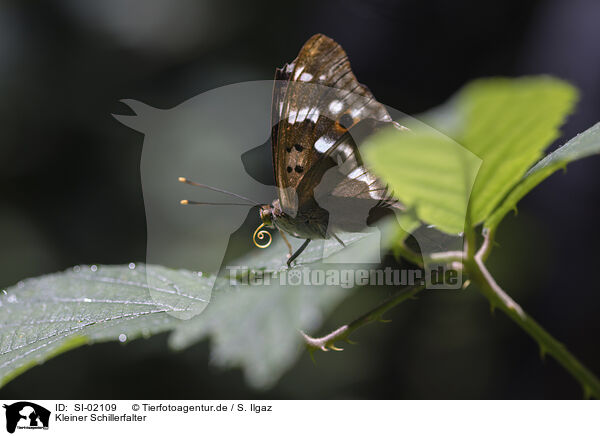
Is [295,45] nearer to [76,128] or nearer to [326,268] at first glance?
[76,128]

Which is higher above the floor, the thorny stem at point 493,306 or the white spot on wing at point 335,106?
the white spot on wing at point 335,106

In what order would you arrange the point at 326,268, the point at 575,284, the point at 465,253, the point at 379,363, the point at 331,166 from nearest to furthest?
the point at 465,253, the point at 326,268, the point at 331,166, the point at 379,363, the point at 575,284

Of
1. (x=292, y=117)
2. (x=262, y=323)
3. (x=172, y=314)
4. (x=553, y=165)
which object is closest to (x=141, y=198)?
(x=292, y=117)

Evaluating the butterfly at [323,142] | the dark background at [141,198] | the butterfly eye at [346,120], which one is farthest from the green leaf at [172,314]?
the dark background at [141,198]

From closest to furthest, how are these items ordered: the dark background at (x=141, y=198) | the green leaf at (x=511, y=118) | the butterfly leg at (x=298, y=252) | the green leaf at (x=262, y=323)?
the green leaf at (x=511, y=118) < the green leaf at (x=262, y=323) < the butterfly leg at (x=298, y=252) < the dark background at (x=141, y=198)

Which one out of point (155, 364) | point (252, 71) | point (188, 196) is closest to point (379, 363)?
point (155, 364)

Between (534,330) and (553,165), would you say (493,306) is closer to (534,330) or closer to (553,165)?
(534,330)

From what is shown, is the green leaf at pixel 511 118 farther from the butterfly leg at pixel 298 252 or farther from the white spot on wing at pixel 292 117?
the white spot on wing at pixel 292 117
